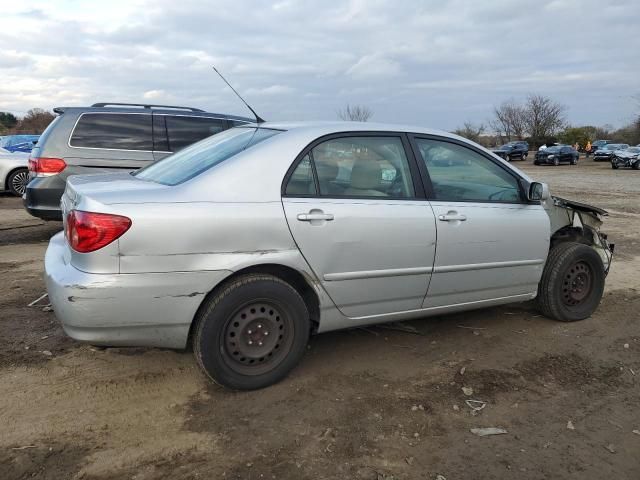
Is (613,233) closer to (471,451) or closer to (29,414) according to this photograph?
(471,451)

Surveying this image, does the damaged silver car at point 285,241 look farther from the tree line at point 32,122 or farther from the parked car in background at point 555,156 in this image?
the tree line at point 32,122

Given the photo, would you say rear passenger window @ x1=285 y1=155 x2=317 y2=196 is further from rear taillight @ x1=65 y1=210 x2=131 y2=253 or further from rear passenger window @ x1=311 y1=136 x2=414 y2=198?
rear taillight @ x1=65 y1=210 x2=131 y2=253

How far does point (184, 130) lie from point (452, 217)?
4.75 meters

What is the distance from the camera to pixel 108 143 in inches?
276

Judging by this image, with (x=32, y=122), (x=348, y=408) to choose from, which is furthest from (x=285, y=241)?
(x=32, y=122)

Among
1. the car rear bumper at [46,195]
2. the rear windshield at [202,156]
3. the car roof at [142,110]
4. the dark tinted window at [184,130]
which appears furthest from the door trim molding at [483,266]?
the car rear bumper at [46,195]

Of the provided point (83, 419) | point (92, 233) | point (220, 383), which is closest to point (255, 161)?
point (92, 233)

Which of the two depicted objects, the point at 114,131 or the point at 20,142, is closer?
the point at 114,131

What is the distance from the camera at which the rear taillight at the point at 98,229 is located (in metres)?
2.85

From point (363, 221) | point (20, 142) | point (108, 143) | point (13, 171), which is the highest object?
point (20, 142)

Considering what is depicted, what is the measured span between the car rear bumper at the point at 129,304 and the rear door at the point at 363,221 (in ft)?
2.13

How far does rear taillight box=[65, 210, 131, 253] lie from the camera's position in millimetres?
2848

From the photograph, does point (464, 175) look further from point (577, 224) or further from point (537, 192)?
point (577, 224)

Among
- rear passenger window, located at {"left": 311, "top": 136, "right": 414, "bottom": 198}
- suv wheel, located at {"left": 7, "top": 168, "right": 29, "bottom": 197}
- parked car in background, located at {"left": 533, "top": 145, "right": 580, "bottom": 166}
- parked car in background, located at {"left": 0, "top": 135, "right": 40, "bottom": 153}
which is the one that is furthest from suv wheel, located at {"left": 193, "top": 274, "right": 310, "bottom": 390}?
parked car in background, located at {"left": 533, "top": 145, "right": 580, "bottom": 166}
